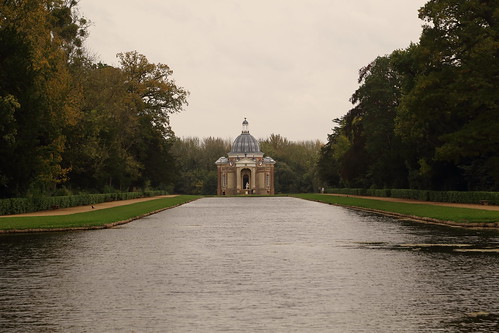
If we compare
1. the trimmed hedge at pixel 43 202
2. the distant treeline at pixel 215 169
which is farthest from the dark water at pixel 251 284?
the distant treeline at pixel 215 169

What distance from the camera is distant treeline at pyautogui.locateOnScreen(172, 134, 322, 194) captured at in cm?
15575

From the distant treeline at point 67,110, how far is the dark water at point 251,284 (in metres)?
19.2

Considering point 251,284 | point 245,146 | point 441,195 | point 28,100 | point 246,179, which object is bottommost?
point 251,284

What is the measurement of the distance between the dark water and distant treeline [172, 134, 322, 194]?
126270mm

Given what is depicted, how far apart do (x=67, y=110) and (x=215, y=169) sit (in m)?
121

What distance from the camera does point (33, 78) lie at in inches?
1652

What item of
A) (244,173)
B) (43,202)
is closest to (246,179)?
(244,173)

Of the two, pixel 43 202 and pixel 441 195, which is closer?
pixel 43 202

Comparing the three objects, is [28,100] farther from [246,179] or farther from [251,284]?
[246,179]

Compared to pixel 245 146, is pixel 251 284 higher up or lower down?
lower down

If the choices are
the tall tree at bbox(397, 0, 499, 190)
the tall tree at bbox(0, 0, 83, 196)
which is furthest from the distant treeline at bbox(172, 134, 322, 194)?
the tall tree at bbox(0, 0, 83, 196)

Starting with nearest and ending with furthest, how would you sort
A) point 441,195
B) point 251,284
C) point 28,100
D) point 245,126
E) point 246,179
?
point 251,284 < point 28,100 < point 441,195 < point 246,179 < point 245,126

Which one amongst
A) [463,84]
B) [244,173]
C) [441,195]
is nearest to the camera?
[463,84]

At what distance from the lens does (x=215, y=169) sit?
170 meters
